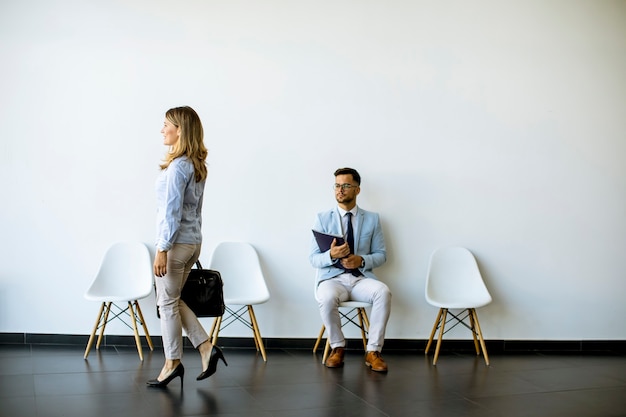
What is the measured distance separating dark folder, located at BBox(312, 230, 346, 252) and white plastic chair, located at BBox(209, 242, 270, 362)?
1.87ft

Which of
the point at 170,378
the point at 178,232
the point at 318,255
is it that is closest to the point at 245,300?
the point at 318,255

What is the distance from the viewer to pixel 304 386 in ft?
13.7

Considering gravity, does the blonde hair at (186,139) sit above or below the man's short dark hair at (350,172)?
above

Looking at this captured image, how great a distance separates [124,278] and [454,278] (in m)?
2.57

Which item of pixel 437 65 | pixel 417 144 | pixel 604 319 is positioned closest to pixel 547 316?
pixel 604 319

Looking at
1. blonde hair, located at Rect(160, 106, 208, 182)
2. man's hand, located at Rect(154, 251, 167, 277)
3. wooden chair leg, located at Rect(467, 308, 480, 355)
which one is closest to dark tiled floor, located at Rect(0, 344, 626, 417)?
wooden chair leg, located at Rect(467, 308, 480, 355)

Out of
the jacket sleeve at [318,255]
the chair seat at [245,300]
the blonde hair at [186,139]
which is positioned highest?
the blonde hair at [186,139]

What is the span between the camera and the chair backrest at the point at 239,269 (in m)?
5.32

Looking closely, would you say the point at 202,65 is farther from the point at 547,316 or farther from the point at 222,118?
the point at 547,316

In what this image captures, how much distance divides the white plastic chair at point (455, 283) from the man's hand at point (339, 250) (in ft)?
2.75

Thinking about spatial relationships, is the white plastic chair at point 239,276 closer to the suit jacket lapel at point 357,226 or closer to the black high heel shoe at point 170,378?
the suit jacket lapel at point 357,226

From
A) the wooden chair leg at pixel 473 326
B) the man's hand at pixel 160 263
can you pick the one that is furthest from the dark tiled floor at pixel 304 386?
the man's hand at pixel 160 263

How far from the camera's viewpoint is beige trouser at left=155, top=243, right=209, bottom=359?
152 inches

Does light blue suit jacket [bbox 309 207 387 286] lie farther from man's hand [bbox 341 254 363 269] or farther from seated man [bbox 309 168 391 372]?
man's hand [bbox 341 254 363 269]
